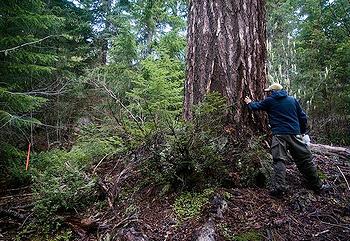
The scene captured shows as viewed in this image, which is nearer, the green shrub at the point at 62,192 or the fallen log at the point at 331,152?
the green shrub at the point at 62,192

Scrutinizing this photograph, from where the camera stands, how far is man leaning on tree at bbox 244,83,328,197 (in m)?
3.38

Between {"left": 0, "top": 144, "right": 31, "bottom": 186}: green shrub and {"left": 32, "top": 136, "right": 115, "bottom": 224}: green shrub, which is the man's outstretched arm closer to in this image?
{"left": 32, "top": 136, "right": 115, "bottom": 224}: green shrub

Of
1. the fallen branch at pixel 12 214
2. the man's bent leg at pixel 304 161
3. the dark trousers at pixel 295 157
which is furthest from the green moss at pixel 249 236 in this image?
the fallen branch at pixel 12 214

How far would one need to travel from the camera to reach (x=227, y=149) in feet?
10.3

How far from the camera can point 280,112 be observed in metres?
3.68

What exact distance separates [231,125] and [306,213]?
1.12 metres

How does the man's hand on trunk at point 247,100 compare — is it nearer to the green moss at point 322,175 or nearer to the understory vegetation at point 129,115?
the understory vegetation at point 129,115

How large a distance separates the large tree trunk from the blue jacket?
0.14 meters

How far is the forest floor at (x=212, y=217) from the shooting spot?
8.43 feet

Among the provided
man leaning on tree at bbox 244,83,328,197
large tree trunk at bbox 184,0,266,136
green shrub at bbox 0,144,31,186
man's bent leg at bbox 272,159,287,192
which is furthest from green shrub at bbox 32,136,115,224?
green shrub at bbox 0,144,31,186

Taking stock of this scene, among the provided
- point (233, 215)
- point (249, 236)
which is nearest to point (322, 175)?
point (233, 215)

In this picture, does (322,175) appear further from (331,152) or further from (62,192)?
(62,192)

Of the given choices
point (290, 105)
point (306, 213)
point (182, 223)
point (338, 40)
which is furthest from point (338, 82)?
point (182, 223)

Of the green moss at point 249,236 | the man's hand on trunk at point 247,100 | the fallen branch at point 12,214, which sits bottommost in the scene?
the green moss at point 249,236
